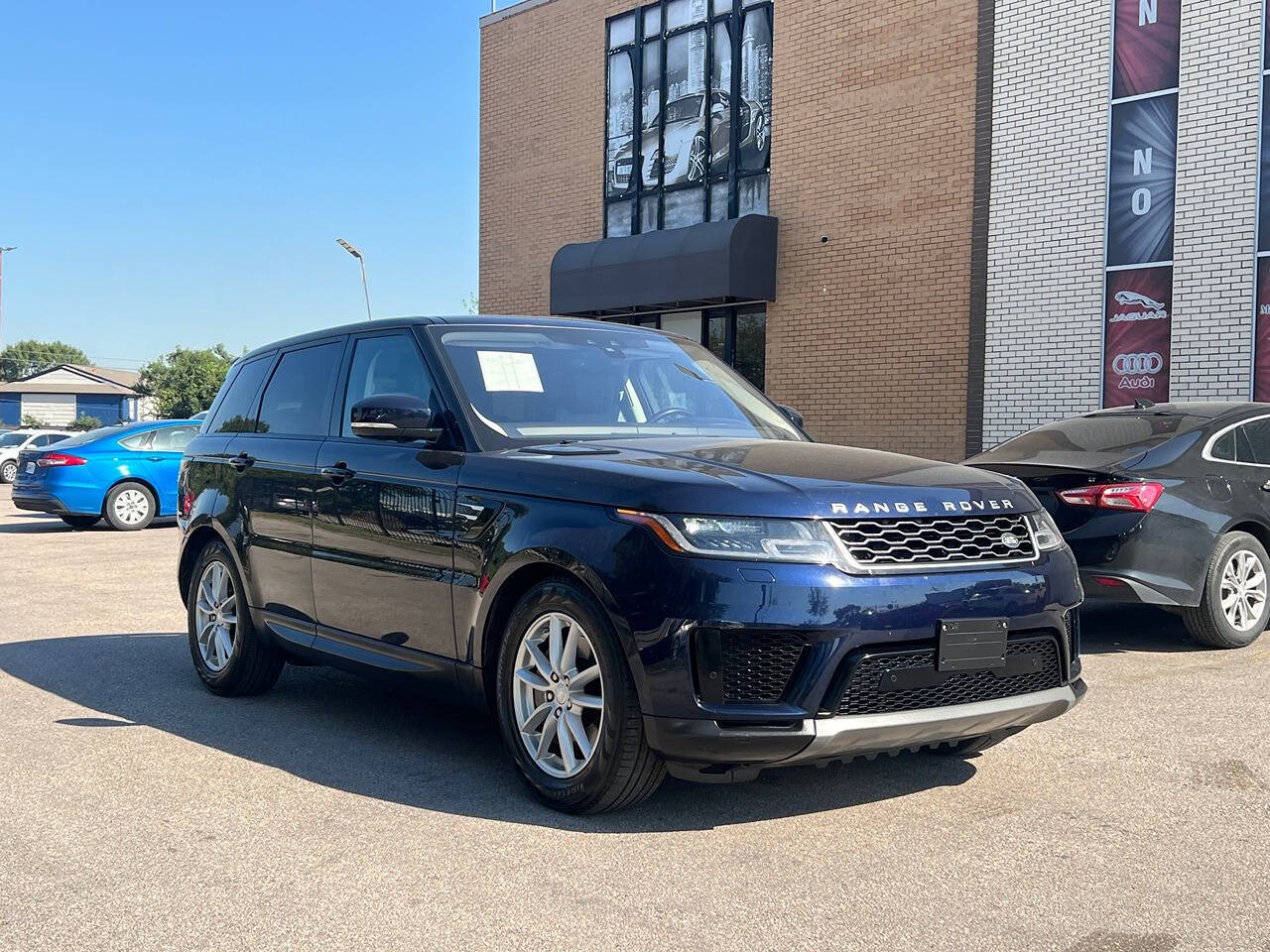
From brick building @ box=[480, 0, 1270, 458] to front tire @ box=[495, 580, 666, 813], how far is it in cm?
1169

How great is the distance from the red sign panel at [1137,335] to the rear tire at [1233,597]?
22.4 feet

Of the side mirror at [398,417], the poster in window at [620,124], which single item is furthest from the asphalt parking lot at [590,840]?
the poster in window at [620,124]

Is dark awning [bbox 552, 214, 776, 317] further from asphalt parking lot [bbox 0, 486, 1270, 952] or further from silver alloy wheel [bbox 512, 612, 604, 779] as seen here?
silver alloy wheel [bbox 512, 612, 604, 779]

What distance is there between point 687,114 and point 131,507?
9.90m

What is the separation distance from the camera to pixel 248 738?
18.4 ft

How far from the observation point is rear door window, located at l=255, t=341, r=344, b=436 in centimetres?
608

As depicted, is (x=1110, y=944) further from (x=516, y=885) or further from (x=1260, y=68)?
(x=1260, y=68)

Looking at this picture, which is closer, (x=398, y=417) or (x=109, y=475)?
(x=398, y=417)

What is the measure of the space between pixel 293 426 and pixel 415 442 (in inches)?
49.5

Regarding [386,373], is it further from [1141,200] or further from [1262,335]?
[1141,200]

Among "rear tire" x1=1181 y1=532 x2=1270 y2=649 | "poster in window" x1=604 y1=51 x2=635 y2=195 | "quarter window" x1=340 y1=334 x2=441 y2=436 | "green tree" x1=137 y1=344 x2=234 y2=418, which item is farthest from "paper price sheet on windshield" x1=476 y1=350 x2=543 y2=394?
"green tree" x1=137 y1=344 x2=234 y2=418

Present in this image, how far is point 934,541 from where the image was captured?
4168 mm

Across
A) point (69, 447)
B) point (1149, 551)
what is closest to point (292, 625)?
point (1149, 551)

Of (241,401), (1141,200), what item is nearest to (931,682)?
(241,401)
